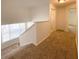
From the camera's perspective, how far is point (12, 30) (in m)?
2.81

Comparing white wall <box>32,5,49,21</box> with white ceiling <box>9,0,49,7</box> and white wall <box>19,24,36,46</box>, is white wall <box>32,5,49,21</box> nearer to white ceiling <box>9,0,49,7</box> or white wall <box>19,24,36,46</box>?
white ceiling <box>9,0,49,7</box>

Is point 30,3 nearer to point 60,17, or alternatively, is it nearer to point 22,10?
point 22,10

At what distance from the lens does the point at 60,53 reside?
2451mm

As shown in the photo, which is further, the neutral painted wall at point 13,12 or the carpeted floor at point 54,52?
the neutral painted wall at point 13,12

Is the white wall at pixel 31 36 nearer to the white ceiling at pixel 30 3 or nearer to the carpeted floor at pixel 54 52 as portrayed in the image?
the carpeted floor at pixel 54 52

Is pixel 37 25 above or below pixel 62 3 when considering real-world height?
below

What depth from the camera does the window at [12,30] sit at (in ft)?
8.56

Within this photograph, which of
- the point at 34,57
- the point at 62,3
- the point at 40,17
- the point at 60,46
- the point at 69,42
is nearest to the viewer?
the point at 34,57

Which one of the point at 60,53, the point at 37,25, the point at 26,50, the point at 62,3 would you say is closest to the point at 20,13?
the point at 37,25

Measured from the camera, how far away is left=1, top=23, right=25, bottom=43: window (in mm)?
2610

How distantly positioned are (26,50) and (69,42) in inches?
44.2

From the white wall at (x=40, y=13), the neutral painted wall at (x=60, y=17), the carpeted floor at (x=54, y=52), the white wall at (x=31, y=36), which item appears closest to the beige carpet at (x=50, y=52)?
the carpeted floor at (x=54, y=52)

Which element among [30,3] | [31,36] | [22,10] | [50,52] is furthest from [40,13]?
[50,52]

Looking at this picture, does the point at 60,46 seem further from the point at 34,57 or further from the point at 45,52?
the point at 34,57
